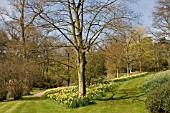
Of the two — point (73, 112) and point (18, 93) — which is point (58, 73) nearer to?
point (18, 93)

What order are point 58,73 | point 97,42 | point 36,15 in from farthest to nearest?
point 58,73, point 97,42, point 36,15

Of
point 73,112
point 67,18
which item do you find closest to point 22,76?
point 67,18

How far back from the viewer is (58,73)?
3556 centimetres

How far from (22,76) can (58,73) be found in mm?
15770

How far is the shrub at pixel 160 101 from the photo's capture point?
23.6 feet

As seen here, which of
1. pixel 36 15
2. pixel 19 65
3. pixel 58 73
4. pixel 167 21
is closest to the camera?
pixel 36 15

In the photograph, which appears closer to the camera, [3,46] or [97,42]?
[97,42]

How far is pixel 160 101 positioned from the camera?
24.3ft

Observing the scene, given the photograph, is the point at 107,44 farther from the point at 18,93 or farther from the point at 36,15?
the point at 18,93

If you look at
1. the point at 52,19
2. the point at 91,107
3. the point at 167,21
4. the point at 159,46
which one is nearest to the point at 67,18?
the point at 52,19

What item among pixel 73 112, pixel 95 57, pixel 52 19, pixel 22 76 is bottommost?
pixel 73 112

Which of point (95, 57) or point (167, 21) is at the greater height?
point (167, 21)

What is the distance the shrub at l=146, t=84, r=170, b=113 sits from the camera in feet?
23.6

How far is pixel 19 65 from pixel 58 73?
15.2 metres
